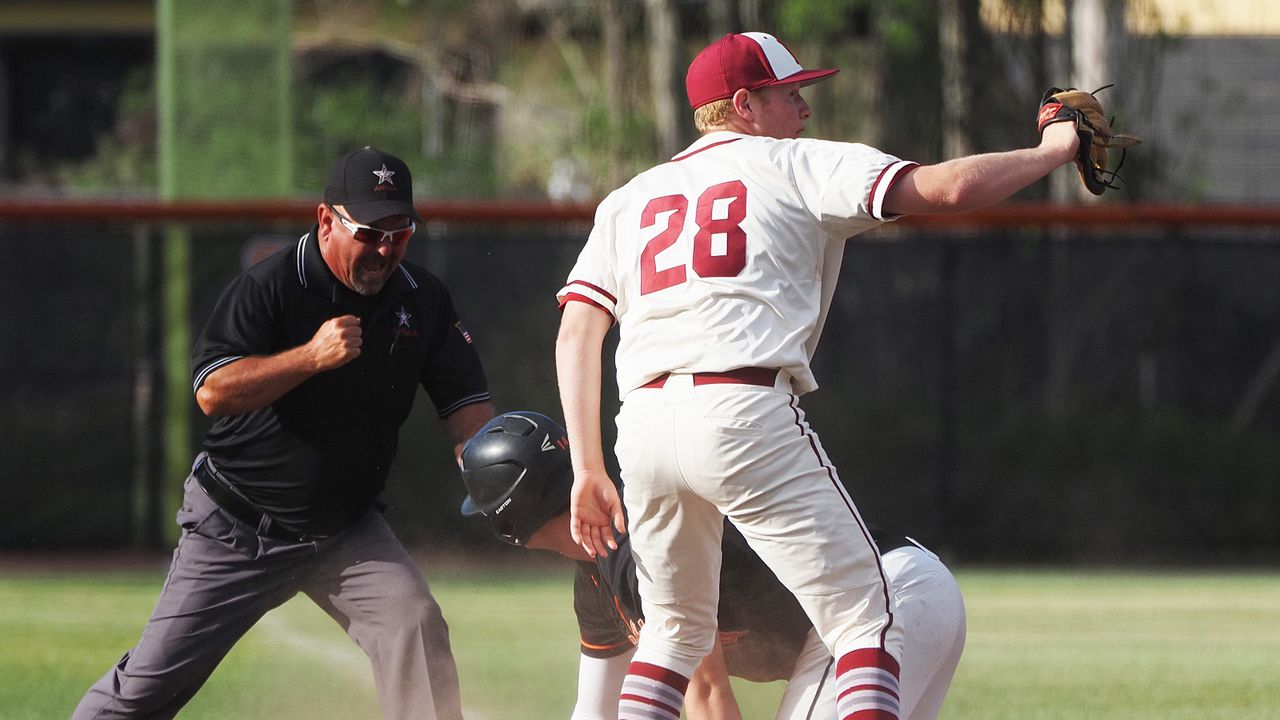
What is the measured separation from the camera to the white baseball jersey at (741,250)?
411cm

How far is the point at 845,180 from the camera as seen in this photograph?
410 centimetres

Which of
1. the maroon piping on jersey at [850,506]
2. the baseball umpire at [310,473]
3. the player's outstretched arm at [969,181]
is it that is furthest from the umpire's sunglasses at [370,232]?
the player's outstretched arm at [969,181]

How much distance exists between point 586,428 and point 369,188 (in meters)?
1.14

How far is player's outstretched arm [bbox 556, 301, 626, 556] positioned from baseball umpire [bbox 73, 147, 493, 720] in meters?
0.77

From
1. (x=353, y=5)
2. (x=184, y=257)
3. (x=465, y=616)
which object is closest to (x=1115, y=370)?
(x=465, y=616)

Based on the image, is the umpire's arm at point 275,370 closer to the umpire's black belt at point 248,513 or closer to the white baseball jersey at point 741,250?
the umpire's black belt at point 248,513

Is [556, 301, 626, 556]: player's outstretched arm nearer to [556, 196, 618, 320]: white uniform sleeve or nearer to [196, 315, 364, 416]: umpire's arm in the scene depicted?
[556, 196, 618, 320]: white uniform sleeve

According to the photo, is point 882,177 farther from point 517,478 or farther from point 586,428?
point 517,478

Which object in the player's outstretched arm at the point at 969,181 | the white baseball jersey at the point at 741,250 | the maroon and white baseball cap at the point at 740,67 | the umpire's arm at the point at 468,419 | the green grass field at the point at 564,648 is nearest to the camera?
the player's outstretched arm at the point at 969,181

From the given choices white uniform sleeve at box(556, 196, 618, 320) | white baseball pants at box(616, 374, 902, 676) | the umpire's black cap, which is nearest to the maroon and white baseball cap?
white uniform sleeve at box(556, 196, 618, 320)

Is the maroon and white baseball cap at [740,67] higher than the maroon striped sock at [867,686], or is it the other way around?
the maroon and white baseball cap at [740,67]

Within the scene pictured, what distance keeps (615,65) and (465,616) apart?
29.4ft

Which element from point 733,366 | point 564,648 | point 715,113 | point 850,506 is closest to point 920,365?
point 564,648

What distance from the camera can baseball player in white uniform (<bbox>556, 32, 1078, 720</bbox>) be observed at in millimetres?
4047
